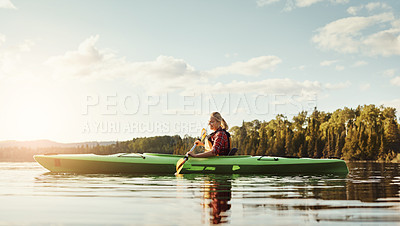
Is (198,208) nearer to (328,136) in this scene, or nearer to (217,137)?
(217,137)

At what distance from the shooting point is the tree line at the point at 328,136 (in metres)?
55.3

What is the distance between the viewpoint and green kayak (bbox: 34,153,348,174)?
412 inches

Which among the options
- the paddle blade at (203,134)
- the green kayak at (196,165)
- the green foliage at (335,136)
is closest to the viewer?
the green kayak at (196,165)

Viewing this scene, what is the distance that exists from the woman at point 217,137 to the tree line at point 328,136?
1733 inches

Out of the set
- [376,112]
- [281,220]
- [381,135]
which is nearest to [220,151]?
[281,220]

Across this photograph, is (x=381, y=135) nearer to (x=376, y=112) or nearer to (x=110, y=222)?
(x=376, y=112)

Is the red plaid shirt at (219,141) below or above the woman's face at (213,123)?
below

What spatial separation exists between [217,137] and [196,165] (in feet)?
3.01

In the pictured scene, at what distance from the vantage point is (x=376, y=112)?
6212cm

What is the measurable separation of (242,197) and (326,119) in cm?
7268

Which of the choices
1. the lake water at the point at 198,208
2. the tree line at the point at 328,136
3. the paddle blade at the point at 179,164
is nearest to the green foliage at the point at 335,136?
the tree line at the point at 328,136

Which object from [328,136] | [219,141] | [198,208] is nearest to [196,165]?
[219,141]

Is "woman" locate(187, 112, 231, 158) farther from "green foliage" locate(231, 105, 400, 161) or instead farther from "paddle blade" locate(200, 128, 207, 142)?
"green foliage" locate(231, 105, 400, 161)

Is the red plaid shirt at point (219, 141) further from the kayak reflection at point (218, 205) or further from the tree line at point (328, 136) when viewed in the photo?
the tree line at point (328, 136)
